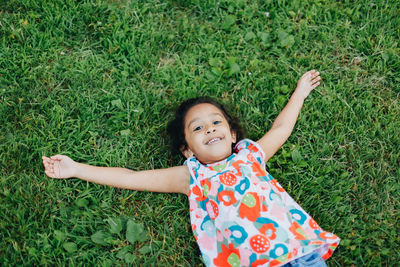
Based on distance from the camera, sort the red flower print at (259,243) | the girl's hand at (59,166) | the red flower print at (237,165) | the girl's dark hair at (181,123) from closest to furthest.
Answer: the red flower print at (259,243)
the red flower print at (237,165)
the girl's hand at (59,166)
the girl's dark hair at (181,123)

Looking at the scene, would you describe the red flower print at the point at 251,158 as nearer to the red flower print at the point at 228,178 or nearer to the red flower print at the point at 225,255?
the red flower print at the point at 228,178

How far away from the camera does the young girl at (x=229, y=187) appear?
2.46 meters

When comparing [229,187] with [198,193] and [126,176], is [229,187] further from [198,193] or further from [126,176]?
[126,176]

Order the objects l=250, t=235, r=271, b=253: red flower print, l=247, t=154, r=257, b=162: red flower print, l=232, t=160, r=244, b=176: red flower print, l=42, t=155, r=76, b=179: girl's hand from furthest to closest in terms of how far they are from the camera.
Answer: l=42, t=155, r=76, b=179: girl's hand < l=247, t=154, r=257, b=162: red flower print < l=232, t=160, r=244, b=176: red flower print < l=250, t=235, r=271, b=253: red flower print

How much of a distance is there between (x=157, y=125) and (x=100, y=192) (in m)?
0.77

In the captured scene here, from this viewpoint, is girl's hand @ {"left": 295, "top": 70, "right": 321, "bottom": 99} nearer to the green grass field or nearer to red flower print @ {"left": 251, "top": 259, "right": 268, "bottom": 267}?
the green grass field

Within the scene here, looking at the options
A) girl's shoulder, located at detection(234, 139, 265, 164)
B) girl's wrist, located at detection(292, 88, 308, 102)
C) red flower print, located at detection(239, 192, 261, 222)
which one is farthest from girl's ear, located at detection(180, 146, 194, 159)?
girl's wrist, located at detection(292, 88, 308, 102)

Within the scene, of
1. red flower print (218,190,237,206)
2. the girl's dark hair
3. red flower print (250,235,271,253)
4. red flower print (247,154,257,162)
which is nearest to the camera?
red flower print (250,235,271,253)

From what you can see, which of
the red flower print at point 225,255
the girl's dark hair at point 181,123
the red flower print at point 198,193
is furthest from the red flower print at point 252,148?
the red flower print at point 225,255

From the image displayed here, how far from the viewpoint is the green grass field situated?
2826mm

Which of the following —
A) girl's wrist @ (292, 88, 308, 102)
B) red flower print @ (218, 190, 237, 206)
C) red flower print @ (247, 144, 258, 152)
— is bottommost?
red flower print @ (218, 190, 237, 206)

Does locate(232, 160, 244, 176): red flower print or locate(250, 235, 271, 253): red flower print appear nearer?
locate(250, 235, 271, 253): red flower print

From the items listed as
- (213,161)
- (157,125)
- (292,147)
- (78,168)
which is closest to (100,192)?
(78,168)

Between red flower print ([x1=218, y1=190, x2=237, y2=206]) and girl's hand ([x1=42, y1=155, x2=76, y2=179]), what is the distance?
125 centimetres
